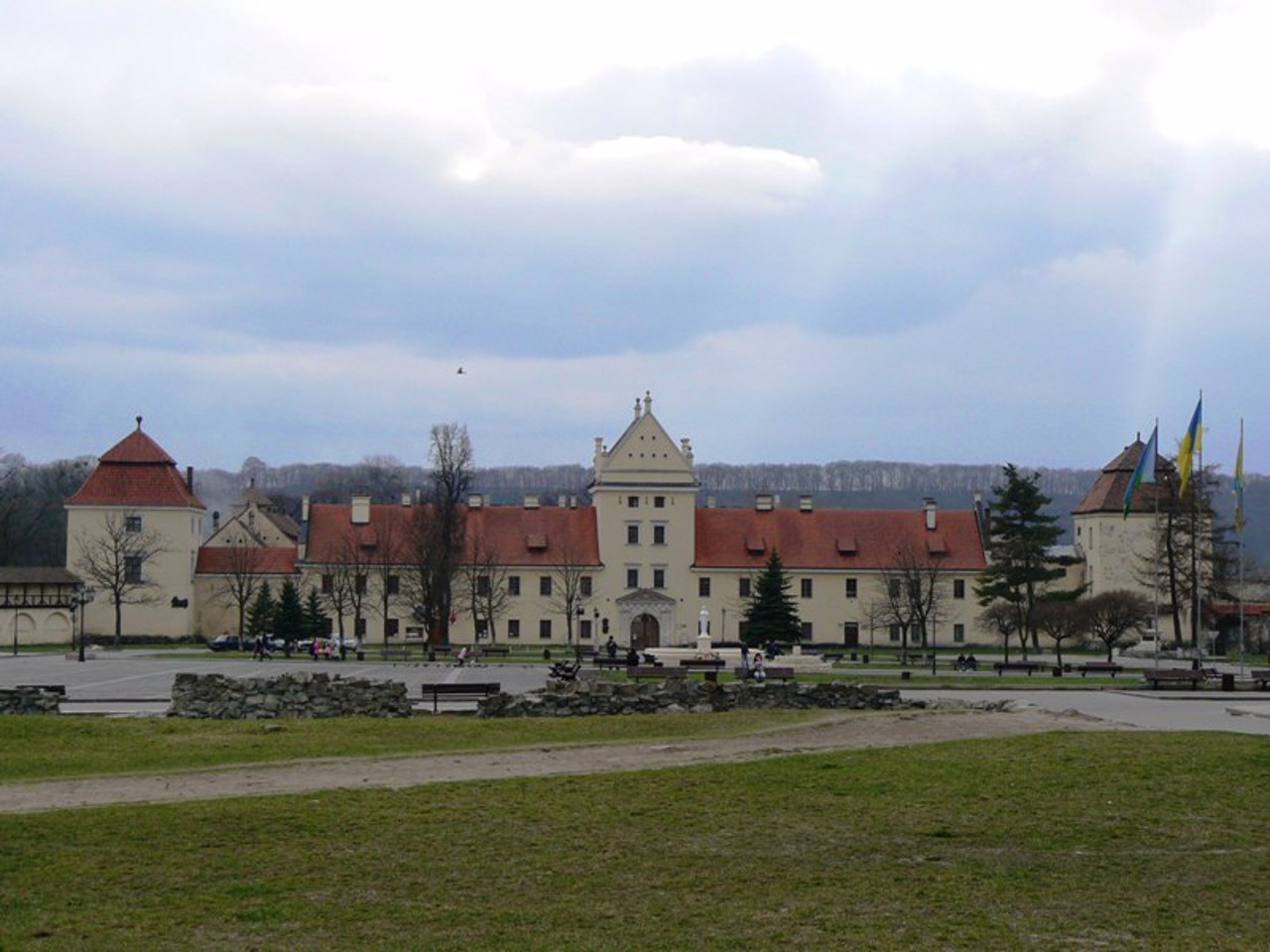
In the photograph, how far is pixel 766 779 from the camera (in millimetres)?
20734

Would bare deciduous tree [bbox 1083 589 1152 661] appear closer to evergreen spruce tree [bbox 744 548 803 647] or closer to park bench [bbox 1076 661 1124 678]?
park bench [bbox 1076 661 1124 678]

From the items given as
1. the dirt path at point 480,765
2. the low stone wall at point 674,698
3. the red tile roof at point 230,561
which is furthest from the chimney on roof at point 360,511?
the dirt path at point 480,765

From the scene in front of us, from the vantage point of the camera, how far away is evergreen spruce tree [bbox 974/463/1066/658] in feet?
260

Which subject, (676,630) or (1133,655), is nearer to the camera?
(1133,655)

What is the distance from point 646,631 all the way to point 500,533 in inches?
426

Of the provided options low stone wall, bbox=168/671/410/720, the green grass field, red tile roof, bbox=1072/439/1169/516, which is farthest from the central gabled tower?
the green grass field

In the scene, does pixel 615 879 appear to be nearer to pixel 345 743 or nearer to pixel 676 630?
pixel 345 743

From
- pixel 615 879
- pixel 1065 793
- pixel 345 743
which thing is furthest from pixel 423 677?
pixel 615 879

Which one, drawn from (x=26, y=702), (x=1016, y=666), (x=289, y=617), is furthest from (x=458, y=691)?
(x=289, y=617)

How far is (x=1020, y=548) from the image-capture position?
79312mm

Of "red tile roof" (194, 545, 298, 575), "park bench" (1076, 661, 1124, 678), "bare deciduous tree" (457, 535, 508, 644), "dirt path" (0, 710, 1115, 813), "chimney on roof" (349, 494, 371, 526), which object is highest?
"chimney on roof" (349, 494, 371, 526)

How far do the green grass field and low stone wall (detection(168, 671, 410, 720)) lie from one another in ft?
44.4

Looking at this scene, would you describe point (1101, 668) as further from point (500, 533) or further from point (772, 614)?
point (500, 533)

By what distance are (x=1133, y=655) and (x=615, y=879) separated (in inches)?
2822
